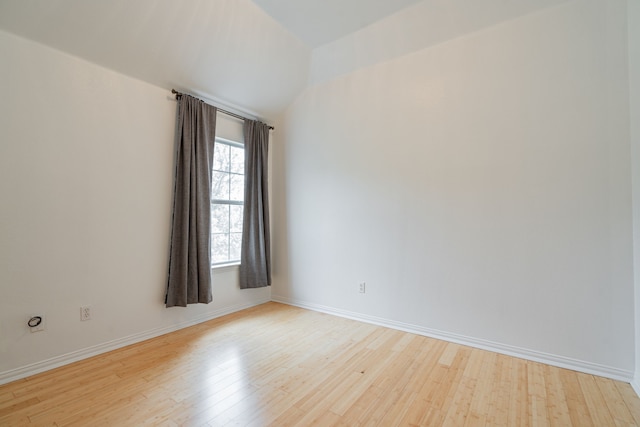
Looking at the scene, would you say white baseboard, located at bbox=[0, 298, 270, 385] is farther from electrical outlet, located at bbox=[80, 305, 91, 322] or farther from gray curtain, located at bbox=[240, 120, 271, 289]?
gray curtain, located at bbox=[240, 120, 271, 289]

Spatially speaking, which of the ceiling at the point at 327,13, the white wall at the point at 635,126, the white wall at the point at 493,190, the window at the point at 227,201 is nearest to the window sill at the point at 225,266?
the window at the point at 227,201

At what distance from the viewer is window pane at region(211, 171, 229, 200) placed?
3.50 m

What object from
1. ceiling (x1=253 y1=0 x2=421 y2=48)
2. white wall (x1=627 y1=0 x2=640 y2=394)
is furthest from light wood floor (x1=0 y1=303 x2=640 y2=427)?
ceiling (x1=253 y1=0 x2=421 y2=48)

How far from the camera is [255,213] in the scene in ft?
12.5

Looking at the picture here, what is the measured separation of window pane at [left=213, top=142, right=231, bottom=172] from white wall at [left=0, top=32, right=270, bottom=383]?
0.60 metres

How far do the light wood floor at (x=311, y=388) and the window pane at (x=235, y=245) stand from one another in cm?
115

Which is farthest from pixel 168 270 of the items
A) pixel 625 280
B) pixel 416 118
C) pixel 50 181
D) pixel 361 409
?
pixel 625 280

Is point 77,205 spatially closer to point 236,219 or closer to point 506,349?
point 236,219

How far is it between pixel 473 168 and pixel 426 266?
3.36ft

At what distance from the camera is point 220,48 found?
289 centimetres

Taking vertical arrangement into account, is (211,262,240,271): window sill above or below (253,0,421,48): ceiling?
below

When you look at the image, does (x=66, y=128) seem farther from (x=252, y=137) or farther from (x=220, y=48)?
(x=252, y=137)

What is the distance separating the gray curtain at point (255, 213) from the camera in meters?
3.71

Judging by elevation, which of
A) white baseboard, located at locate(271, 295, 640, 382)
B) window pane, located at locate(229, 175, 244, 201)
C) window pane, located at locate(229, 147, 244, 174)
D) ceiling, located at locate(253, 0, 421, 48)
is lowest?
white baseboard, located at locate(271, 295, 640, 382)
